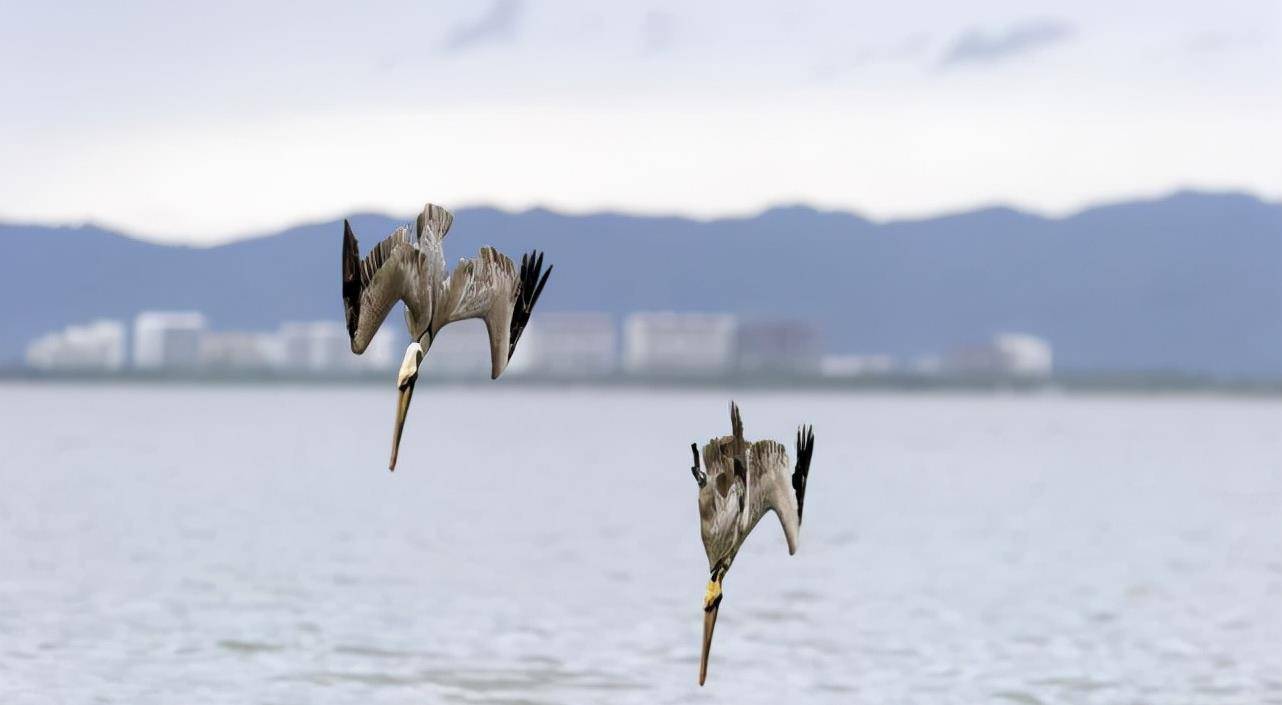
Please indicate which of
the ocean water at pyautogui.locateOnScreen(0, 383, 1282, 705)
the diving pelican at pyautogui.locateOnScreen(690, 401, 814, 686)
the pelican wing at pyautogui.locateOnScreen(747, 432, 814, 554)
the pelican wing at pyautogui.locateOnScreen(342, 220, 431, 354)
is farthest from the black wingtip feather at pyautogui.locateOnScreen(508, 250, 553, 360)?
the ocean water at pyautogui.locateOnScreen(0, 383, 1282, 705)

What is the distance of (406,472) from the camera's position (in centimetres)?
14338

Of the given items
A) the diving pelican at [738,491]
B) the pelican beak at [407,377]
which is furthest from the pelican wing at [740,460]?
the pelican beak at [407,377]

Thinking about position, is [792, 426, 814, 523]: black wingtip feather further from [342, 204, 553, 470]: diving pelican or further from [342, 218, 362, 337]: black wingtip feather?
[342, 218, 362, 337]: black wingtip feather

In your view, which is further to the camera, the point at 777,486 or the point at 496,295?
the point at 777,486

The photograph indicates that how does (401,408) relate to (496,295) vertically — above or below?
below

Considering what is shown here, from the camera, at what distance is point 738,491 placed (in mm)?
6004

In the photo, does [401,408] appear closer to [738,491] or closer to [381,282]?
[381,282]

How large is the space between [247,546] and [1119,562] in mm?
31908

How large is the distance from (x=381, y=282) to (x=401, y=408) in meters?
0.47

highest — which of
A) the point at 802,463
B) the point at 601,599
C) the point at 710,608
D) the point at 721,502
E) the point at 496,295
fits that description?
the point at 496,295

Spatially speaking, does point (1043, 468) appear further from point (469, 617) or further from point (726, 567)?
point (726, 567)

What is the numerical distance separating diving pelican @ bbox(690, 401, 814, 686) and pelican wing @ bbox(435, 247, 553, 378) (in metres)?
0.66

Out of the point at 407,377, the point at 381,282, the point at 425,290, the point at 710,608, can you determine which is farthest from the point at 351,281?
the point at 710,608

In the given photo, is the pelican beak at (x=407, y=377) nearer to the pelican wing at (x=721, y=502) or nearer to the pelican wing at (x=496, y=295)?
the pelican wing at (x=496, y=295)
